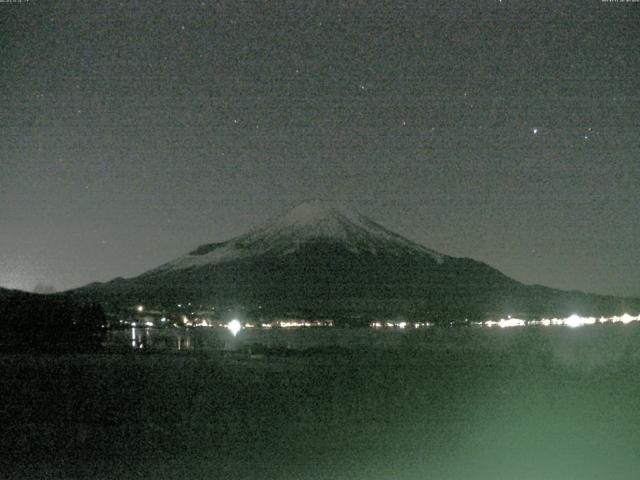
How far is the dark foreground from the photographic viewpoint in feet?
36.1

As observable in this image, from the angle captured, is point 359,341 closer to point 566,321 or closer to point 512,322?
point 512,322

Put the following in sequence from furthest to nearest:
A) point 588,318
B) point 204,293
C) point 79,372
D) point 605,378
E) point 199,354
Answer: point 588,318, point 204,293, point 199,354, point 79,372, point 605,378

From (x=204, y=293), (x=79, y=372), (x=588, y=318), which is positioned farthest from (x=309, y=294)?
(x=79, y=372)

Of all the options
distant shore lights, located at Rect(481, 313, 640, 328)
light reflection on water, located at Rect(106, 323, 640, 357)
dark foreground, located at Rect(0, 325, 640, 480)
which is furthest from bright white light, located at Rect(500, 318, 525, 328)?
dark foreground, located at Rect(0, 325, 640, 480)

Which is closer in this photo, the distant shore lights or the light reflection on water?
the light reflection on water

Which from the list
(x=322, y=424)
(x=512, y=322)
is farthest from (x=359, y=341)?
(x=512, y=322)

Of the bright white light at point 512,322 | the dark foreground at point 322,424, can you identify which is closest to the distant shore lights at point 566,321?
the bright white light at point 512,322

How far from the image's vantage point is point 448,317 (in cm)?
14000

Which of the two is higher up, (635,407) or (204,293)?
(204,293)

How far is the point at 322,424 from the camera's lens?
15.0m

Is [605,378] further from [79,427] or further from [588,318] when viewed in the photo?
[588,318]

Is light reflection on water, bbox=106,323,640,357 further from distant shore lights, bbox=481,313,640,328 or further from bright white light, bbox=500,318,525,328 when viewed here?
bright white light, bbox=500,318,525,328

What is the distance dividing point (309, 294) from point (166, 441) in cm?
16554

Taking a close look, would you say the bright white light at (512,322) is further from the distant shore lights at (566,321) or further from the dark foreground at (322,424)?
the dark foreground at (322,424)
